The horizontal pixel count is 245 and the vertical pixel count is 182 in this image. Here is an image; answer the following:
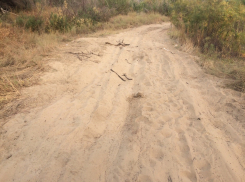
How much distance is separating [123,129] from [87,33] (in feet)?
19.1

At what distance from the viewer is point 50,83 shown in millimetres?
3182

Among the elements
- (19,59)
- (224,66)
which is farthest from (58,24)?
(224,66)

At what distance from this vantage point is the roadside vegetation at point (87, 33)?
11.6 feet

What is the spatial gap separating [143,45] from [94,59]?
2.18 metres

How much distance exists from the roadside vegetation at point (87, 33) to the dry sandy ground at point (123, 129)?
0.44 m

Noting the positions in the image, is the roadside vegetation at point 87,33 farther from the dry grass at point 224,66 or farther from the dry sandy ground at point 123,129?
the dry sandy ground at point 123,129

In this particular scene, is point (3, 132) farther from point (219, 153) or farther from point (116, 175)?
point (219, 153)

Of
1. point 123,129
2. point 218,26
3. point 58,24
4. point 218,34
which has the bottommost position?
point 123,129

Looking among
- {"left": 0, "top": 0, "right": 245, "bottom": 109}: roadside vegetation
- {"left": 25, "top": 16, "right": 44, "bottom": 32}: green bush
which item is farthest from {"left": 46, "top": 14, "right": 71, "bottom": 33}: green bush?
{"left": 25, "top": 16, "right": 44, "bottom": 32}: green bush

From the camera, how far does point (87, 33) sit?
706 cm

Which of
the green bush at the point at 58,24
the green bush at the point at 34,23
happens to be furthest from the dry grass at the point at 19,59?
the green bush at the point at 34,23

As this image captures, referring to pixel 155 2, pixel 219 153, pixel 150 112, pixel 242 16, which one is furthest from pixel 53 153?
pixel 155 2

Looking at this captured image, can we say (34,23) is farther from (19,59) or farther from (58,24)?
(19,59)

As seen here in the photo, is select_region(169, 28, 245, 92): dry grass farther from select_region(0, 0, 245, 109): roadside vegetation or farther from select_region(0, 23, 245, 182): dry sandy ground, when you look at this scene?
select_region(0, 23, 245, 182): dry sandy ground
